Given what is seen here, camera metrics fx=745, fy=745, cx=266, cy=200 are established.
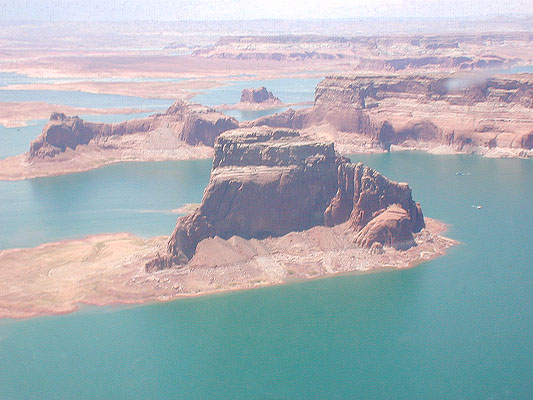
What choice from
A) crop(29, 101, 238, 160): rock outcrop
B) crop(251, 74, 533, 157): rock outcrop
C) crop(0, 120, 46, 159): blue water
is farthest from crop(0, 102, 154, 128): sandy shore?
crop(251, 74, 533, 157): rock outcrop

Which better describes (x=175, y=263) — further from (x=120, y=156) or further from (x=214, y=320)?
(x=120, y=156)

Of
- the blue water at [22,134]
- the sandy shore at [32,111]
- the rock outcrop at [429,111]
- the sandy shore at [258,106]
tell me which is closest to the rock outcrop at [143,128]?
the rock outcrop at [429,111]

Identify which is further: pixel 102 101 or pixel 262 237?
pixel 102 101

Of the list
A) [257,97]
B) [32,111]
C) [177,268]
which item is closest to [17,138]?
[32,111]

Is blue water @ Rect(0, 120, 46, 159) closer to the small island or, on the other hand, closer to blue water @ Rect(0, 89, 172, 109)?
blue water @ Rect(0, 89, 172, 109)

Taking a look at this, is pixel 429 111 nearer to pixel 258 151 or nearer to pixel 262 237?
pixel 258 151

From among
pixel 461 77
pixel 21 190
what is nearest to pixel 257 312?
pixel 21 190

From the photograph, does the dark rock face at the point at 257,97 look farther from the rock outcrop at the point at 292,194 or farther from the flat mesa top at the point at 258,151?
the flat mesa top at the point at 258,151
